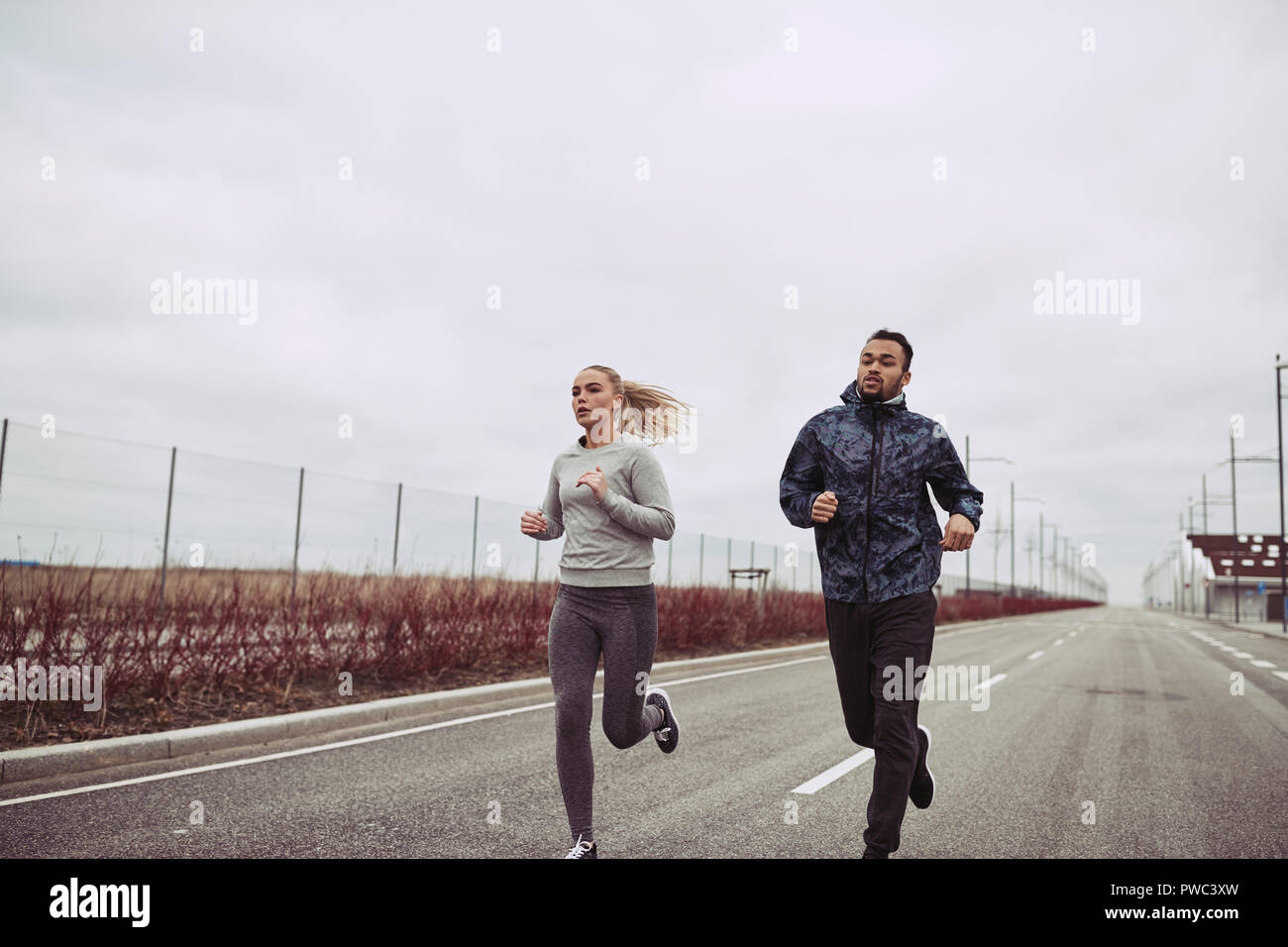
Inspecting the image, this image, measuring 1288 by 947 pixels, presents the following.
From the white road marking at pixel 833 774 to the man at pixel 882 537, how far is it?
2.15 m

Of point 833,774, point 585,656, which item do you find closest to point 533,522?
point 585,656

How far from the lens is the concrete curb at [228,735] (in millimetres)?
5910

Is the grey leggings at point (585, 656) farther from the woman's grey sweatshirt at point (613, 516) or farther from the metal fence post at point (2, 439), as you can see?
the metal fence post at point (2, 439)

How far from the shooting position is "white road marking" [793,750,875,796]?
19.2ft

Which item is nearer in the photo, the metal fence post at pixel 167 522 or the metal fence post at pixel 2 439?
the metal fence post at pixel 2 439

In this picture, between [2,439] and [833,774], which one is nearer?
[833,774]

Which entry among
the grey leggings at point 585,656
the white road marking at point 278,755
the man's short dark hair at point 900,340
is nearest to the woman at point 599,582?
the grey leggings at point 585,656

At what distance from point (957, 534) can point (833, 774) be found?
3.39 metres

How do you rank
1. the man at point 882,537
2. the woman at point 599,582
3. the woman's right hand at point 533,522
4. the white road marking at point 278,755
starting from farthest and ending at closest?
the white road marking at point 278,755 → the woman's right hand at point 533,522 → the woman at point 599,582 → the man at point 882,537

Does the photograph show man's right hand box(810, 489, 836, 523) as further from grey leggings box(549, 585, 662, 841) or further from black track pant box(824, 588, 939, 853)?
grey leggings box(549, 585, 662, 841)

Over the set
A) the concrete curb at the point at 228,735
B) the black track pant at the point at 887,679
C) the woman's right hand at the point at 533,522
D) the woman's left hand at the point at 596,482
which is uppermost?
the woman's left hand at the point at 596,482

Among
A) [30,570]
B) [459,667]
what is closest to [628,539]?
[30,570]

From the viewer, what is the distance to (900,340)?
12.6 ft

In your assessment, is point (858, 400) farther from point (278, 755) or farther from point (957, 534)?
point (278, 755)
